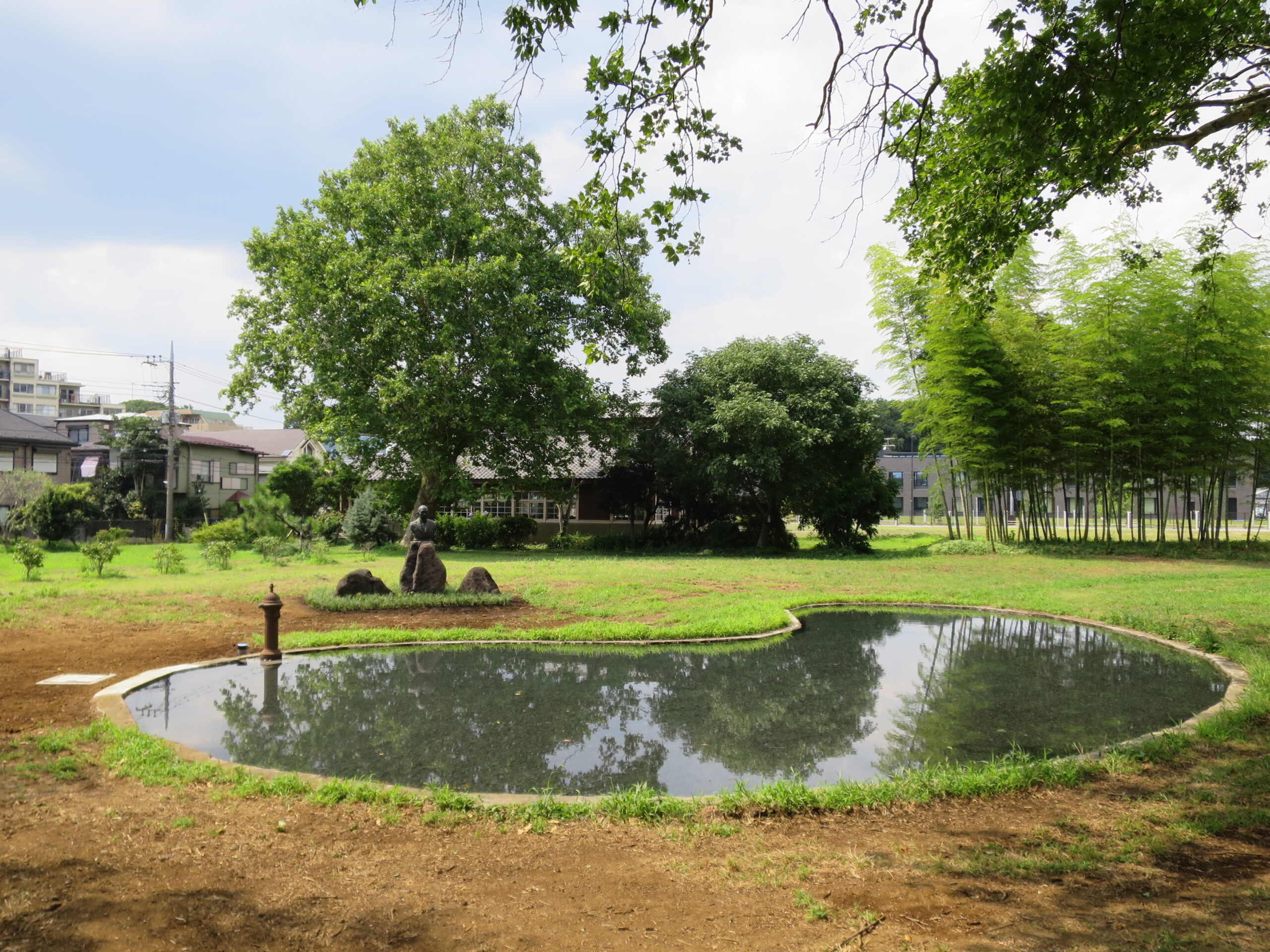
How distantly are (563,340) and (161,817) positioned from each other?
19754 millimetres

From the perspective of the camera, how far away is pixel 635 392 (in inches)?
1010

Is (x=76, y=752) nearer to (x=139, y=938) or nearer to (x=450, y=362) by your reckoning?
(x=139, y=938)

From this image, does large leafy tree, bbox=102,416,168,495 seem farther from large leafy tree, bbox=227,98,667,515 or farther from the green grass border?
the green grass border

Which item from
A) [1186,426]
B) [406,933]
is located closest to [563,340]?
[1186,426]

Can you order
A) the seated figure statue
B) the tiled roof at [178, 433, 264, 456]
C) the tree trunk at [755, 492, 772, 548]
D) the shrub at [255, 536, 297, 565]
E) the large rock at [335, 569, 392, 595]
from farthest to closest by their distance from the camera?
the tiled roof at [178, 433, 264, 456]
the tree trunk at [755, 492, 772, 548]
the shrub at [255, 536, 297, 565]
the seated figure statue
the large rock at [335, 569, 392, 595]

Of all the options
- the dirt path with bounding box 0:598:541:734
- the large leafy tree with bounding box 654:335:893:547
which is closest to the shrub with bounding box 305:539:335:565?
the dirt path with bounding box 0:598:541:734

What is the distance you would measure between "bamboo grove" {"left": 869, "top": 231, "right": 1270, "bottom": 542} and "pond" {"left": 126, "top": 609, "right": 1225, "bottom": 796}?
451 inches

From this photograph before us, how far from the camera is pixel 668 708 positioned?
6336 millimetres

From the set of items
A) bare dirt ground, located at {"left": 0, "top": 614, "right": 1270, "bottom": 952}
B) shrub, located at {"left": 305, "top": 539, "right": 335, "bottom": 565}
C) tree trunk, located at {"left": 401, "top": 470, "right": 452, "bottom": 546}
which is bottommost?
bare dirt ground, located at {"left": 0, "top": 614, "right": 1270, "bottom": 952}

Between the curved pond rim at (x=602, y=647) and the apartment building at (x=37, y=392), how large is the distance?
84372 mm

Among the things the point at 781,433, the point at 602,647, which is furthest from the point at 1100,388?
the point at 602,647

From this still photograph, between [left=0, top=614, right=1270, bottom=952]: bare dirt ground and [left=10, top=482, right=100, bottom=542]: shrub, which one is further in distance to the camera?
[left=10, top=482, right=100, bottom=542]: shrub

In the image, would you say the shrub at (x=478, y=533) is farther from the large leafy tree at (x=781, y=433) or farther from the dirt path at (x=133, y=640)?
the dirt path at (x=133, y=640)

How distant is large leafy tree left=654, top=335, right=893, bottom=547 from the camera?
21.8 meters
